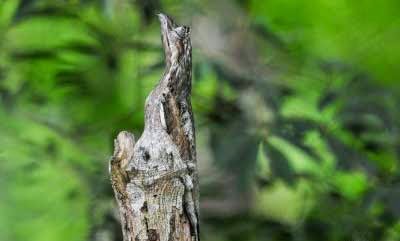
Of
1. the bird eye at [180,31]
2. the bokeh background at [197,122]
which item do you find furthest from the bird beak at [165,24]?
the bokeh background at [197,122]

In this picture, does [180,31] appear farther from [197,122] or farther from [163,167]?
[197,122]

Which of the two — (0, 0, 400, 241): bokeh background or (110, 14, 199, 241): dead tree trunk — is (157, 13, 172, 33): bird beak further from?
(0, 0, 400, 241): bokeh background

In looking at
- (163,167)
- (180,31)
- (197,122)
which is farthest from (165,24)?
(197,122)

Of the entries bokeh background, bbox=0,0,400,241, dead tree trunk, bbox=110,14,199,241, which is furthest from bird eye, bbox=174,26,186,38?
bokeh background, bbox=0,0,400,241

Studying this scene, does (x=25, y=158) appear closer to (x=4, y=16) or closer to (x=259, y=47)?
(x=4, y=16)

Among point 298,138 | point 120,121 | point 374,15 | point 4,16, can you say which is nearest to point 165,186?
point 298,138

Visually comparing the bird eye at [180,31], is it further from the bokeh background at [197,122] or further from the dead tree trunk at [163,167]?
the bokeh background at [197,122]
